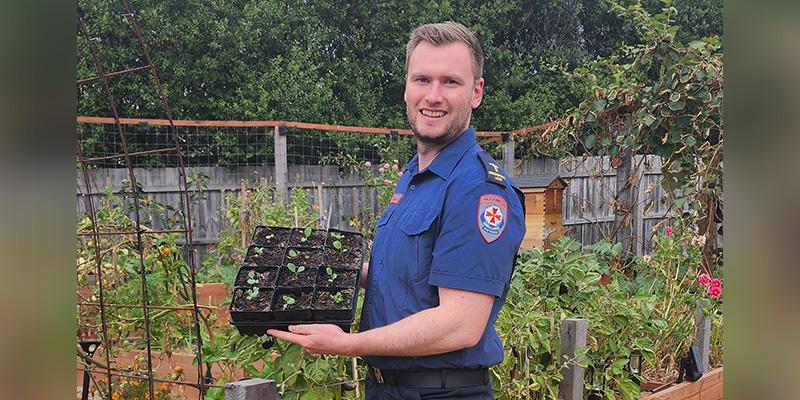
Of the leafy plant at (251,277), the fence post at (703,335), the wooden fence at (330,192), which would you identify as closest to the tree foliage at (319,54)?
the wooden fence at (330,192)

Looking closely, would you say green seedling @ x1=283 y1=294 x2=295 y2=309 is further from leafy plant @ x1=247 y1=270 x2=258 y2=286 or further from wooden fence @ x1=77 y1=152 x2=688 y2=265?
wooden fence @ x1=77 y1=152 x2=688 y2=265

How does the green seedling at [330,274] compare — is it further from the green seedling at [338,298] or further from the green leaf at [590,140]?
the green leaf at [590,140]

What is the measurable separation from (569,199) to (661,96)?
523 cm

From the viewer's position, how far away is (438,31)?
1.68 m

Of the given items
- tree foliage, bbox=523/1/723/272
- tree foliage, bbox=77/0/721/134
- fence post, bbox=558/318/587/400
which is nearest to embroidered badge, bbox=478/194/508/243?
fence post, bbox=558/318/587/400

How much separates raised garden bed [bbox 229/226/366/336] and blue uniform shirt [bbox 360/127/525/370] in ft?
0.41

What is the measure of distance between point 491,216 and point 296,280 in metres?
0.74

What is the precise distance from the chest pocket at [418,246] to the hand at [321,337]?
0.21 m

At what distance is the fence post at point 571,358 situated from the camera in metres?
2.67

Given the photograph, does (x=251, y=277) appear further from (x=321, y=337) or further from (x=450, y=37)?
(x=450, y=37)

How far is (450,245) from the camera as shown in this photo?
1.52 meters
